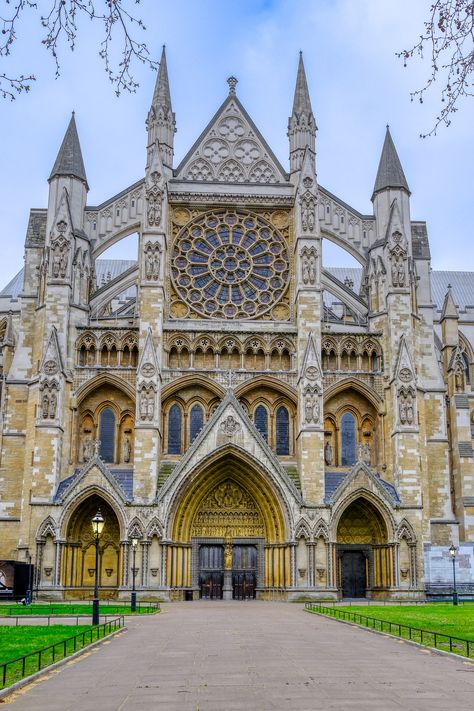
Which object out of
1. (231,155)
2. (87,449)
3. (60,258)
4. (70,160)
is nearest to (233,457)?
(87,449)

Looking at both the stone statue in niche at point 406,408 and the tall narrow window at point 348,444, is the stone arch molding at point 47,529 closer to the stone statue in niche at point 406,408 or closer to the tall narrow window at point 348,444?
the tall narrow window at point 348,444

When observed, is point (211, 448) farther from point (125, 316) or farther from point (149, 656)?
point (149, 656)

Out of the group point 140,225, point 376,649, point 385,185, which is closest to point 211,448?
point 140,225

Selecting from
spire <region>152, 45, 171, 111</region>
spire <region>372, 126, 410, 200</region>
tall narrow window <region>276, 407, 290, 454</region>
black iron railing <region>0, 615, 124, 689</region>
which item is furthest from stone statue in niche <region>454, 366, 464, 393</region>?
black iron railing <region>0, 615, 124, 689</region>

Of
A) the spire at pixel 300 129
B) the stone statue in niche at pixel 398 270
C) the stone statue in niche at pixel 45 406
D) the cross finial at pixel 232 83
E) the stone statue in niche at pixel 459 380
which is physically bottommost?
the stone statue in niche at pixel 45 406

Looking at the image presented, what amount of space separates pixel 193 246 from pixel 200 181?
3.73 metres

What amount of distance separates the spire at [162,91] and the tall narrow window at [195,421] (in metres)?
16.8

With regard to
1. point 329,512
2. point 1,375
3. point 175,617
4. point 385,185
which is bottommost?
point 175,617

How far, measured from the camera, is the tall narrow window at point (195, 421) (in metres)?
43.1

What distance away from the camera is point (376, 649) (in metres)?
17.9

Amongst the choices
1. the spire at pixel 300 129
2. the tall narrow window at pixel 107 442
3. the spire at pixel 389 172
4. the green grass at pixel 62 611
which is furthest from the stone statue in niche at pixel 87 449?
the spire at pixel 389 172

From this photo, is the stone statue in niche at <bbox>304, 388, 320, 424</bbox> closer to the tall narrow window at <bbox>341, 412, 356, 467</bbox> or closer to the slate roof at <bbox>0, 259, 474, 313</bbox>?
the tall narrow window at <bbox>341, 412, 356, 467</bbox>

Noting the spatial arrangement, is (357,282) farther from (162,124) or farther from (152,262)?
(152,262)

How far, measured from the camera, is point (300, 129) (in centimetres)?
4716
